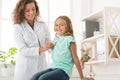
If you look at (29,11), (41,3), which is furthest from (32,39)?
(41,3)

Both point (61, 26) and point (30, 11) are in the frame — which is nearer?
point (61, 26)

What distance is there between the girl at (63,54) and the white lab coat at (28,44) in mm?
→ 307

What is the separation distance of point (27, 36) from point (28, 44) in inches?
2.8

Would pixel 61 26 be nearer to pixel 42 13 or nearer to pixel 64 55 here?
pixel 64 55

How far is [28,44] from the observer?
2.53m

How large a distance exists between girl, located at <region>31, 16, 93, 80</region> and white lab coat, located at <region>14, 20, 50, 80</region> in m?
0.31

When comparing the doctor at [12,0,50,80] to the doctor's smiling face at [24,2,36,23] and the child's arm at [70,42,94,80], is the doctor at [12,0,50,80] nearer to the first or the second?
the doctor's smiling face at [24,2,36,23]

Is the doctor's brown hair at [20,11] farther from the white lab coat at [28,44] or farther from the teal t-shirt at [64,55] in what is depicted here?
the teal t-shirt at [64,55]

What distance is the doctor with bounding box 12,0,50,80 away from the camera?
8.21 ft

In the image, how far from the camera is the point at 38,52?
7.76 feet

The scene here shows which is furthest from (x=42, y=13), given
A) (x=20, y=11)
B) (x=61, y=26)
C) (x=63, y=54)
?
(x=63, y=54)

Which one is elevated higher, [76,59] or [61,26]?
[61,26]

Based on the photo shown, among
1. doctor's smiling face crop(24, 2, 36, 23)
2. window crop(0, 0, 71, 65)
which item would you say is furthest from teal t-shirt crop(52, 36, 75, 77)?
window crop(0, 0, 71, 65)

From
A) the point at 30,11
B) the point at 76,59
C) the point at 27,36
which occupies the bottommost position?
the point at 76,59
